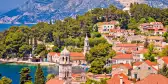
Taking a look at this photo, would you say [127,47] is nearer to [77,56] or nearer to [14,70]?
[77,56]

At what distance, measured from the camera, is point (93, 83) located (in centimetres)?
3238

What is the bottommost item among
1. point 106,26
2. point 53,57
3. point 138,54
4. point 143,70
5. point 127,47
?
point 53,57

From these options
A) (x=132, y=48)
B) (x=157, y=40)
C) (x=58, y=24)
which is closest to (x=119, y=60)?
(x=132, y=48)

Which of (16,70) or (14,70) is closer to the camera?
(16,70)

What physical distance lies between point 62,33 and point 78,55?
9798mm

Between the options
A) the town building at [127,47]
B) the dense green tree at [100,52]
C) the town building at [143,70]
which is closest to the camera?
the town building at [143,70]

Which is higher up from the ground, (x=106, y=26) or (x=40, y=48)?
(x=106, y=26)

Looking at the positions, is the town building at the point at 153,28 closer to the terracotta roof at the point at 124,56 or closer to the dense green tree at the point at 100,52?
the dense green tree at the point at 100,52

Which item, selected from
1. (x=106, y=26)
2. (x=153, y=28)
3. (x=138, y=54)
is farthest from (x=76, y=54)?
(x=138, y=54)

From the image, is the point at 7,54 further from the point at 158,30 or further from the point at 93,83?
the point at 93,83

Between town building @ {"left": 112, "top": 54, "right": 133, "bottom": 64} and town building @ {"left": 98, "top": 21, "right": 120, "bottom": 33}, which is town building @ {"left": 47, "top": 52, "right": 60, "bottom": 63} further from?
town building @ {"left": 112, "top": 54, "right": 133, "bottom": 64}

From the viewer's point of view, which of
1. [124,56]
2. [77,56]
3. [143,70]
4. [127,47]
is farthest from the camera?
[77,56]

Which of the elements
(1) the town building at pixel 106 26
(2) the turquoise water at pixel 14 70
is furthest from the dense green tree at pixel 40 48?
(1) the town building at pixel 106 26

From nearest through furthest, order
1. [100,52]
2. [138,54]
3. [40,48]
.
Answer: [138,54]
[100,52]
[40,48]
